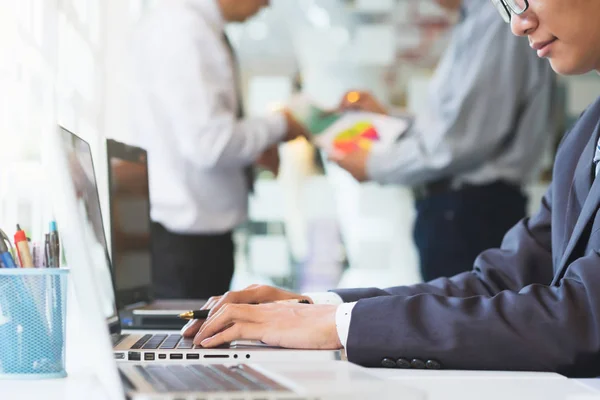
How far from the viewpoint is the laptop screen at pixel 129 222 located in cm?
154

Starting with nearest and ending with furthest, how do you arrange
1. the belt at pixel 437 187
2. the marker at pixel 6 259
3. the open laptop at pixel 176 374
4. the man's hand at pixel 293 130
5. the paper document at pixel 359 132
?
the open laptop at pixel 176 374, the marker at pixel 6 259, the belt at pixel 437 187, the paper document at pixel 359 132, the man's hand at pixel 293 130

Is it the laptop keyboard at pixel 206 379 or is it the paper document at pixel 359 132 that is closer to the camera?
the laptop keyboard at pixel 206 379

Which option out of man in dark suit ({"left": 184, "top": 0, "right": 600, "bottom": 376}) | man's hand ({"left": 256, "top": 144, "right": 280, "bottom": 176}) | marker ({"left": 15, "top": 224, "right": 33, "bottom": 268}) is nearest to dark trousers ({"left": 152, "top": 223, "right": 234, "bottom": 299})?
man's hand ({"left": 256, "top": 144, "right": 280, "bottom": 176})

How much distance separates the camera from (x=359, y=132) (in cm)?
323

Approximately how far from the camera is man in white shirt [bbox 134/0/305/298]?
8.89 ft

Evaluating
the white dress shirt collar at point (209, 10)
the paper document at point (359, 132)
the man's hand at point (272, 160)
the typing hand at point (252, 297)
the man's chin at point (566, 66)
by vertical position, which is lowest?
the typing hand at point (252, 297)

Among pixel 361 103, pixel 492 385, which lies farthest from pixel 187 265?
pixel 492 385

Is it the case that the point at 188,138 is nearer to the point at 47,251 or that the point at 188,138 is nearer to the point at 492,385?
the point at 47,251

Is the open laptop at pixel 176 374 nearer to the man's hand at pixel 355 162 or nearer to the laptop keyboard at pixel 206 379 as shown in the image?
the laptop keyboard at pixel 206 379

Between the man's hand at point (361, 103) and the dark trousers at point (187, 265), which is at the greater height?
the man's hand at point (361, 103)

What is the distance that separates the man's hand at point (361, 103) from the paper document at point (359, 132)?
16cm

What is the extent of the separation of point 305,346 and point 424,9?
9.75ft

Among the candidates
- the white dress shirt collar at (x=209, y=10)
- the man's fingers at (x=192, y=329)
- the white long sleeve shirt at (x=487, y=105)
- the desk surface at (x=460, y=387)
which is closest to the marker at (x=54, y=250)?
the desk surface at (x=460, y=387)

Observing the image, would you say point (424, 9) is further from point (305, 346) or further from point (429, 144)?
point (305, 346)
